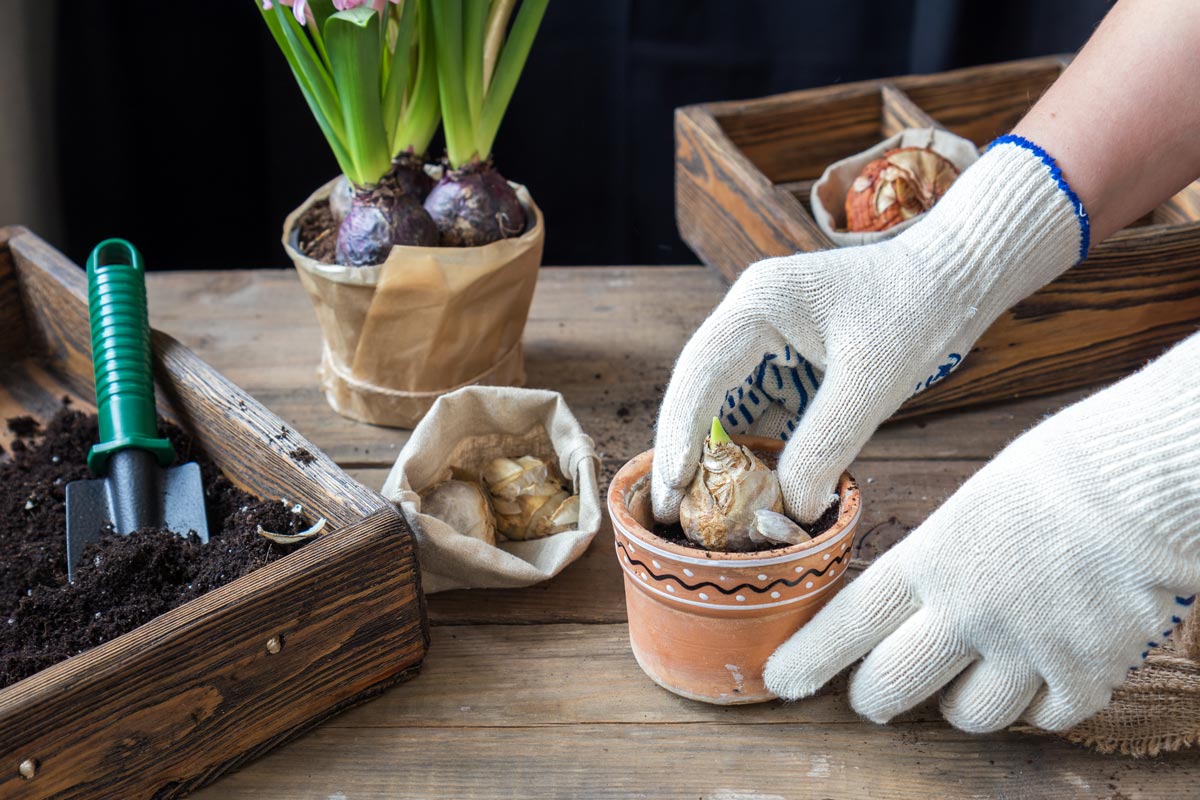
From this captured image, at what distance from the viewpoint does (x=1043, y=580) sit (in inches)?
23.3

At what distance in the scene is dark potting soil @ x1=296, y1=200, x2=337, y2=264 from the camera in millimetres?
932

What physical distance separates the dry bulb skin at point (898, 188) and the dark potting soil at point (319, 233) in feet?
1.45

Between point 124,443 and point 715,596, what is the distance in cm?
44

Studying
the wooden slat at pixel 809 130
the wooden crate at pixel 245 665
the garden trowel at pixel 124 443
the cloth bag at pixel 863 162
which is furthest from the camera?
the wooden slat at pixel 809 130

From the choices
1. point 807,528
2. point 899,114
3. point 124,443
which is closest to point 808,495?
point 807,528

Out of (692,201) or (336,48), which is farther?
(692,201)

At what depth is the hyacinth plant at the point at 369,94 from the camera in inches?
32.7

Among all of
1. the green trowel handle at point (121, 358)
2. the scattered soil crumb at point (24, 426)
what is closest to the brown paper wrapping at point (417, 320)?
the green trowel handle at point (121, 358)

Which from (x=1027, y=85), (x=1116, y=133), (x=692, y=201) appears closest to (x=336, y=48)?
(x=692, y=201)

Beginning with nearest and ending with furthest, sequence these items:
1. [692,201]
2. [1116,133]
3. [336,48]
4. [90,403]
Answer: [1116,133] → [336,48] → [90,403] → [692,201]

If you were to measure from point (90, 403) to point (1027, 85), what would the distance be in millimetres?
959

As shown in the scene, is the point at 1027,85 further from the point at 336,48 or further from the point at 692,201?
the point at 336,48

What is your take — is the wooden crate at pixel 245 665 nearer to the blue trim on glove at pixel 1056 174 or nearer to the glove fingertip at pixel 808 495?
the glove fingertip at pixel 808 495

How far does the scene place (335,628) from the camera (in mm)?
640
